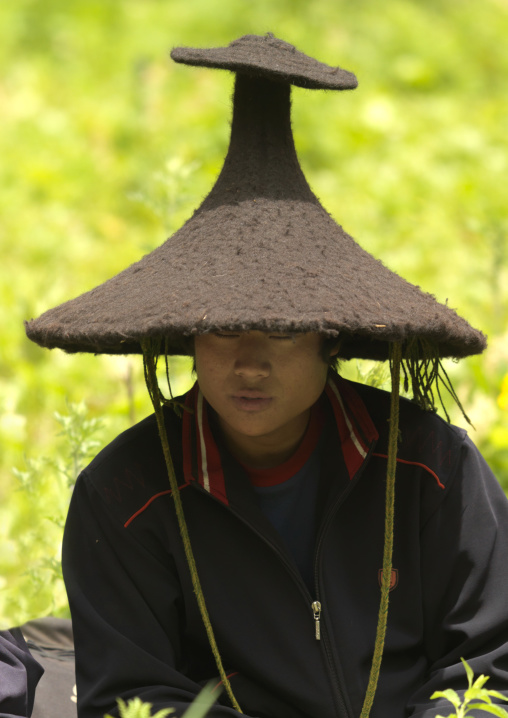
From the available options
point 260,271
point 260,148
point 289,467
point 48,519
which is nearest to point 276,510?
point 289,467

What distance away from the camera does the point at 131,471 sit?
209cm

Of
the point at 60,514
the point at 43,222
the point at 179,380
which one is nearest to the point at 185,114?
the point at 43,222

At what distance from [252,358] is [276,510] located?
1.42 ft

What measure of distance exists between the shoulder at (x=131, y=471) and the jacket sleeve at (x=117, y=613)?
0.8 inches

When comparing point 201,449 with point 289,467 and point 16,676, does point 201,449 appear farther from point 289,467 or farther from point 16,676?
point 16,676

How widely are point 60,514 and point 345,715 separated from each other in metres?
1.31

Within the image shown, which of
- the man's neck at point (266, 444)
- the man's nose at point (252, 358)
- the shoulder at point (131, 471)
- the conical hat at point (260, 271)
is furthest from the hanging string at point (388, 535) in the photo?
the shoulder at point (131, 471)

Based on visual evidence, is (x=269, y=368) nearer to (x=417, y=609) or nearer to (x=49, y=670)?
(x=417, y=609)

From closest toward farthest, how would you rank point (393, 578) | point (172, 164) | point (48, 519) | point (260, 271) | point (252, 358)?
point (260, 271), point (252, 358), point (393, 578), point (48, 519), point (172, 164)

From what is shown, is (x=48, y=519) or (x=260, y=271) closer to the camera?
(x=260, y=271)

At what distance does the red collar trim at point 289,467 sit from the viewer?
2.12 meters

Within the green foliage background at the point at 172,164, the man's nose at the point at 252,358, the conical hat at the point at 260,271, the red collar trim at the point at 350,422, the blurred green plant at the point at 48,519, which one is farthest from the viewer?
the green foliage background at the point at 172,164

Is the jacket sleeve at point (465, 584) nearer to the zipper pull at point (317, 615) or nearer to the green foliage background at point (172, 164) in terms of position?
the zipper pull at point (317, 615)

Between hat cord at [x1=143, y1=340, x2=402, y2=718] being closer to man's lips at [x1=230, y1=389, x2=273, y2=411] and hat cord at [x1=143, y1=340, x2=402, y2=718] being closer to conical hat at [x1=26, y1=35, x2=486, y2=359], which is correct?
conical hat at [x1=26, y1=35, x2=486, y2=359]
